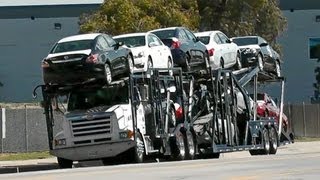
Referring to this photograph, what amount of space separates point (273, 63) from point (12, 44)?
4085 cm

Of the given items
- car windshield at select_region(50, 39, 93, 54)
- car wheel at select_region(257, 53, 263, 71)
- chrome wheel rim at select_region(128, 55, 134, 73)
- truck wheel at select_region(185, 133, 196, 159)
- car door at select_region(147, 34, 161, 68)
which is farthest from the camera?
car wheel at select_region(257, 53, 263, 71)

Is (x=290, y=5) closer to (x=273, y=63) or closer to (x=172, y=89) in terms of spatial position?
(x=273, y=63)

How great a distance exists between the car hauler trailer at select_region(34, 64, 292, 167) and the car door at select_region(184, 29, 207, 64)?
54cm

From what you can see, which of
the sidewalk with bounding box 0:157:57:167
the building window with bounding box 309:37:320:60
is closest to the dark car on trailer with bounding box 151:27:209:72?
the sidewalk with bounding box 0:157:57:167

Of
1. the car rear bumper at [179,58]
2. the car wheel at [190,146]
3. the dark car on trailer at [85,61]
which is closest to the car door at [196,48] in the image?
the car rear bumper at [179,58]

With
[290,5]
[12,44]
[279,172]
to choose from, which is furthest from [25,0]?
[279,172]

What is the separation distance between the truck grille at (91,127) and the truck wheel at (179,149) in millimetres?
2697

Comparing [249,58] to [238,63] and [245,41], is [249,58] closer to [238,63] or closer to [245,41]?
[238,63]

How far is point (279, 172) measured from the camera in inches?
713

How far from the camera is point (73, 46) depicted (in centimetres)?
2412

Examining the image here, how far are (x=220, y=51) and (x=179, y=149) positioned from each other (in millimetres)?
4553

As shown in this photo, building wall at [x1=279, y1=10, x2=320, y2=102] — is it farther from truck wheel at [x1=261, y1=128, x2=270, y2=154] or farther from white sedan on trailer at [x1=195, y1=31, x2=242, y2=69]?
white sedan on trailer at [x1=195, y1=31, x2=242, y2=69]

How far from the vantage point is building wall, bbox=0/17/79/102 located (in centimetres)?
6944

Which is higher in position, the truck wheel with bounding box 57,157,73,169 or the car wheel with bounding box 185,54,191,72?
the car wheel with bounding box 185,54,191,72
